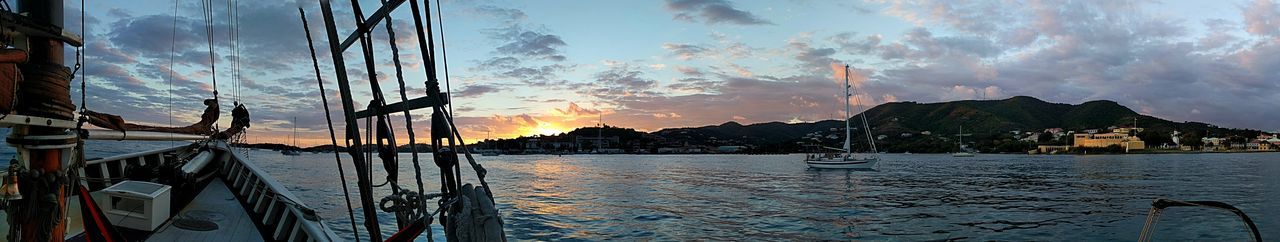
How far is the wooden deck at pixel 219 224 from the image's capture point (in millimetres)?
6894

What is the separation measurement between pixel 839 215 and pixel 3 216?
18043 mm

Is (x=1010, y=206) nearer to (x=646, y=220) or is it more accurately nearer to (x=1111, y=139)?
(x=646, y=220)

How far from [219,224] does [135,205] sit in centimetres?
89

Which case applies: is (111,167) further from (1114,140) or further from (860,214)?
(1114,140)

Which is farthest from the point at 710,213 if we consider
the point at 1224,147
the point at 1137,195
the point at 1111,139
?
the point at 1224,147

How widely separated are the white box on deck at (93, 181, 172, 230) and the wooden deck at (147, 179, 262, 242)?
0.57ft

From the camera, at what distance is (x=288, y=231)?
7.15 m

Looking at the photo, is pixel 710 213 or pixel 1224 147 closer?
pixel 710 213

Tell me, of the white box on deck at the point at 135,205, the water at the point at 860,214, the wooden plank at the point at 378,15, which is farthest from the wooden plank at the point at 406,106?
the water at the point at 860,214

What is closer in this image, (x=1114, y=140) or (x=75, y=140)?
(x=75, y=140)

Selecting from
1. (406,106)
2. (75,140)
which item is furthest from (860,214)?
(75,140)

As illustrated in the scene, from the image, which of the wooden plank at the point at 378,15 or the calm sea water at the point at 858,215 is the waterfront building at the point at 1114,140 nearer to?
the calm sea water at the point at 858,215

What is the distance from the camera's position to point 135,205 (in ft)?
23.0

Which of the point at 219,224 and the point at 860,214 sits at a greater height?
the point at 219,224
